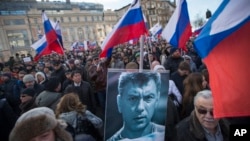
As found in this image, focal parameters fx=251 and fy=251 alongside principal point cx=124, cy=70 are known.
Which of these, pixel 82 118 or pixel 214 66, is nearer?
pixel 214 66

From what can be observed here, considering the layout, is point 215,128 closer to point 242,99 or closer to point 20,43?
point 242,99

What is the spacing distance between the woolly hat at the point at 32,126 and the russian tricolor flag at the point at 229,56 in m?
1.42

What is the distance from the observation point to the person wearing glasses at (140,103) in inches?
86.0

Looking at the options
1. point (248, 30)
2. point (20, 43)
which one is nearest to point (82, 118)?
point (248, 30)

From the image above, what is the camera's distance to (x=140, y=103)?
218 centimetres

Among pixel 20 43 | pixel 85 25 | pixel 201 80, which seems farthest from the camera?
pixel 85 25

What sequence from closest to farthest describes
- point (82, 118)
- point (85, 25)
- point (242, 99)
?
point (242, 99) < point (82, 118) < point (85, 25)

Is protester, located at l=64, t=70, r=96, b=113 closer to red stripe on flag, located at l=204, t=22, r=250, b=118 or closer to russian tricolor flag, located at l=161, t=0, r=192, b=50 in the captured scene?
russian tricolor flag, located at l=161, t=0, r=192, b=50

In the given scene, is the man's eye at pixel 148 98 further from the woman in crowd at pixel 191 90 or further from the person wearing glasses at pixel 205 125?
the woman in crowd at pixel 191 90

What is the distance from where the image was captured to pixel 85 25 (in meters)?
84.8

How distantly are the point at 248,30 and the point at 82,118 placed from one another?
2082 mm

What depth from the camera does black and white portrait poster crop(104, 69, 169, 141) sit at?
219 centimetres

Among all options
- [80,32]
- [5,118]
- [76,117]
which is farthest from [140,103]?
[80,32]

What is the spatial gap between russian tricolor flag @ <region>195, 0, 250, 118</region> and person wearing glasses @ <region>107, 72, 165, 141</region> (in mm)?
484
